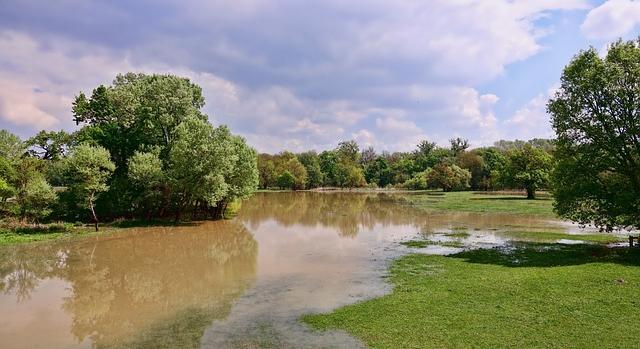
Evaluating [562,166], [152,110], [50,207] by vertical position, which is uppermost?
[152,110]

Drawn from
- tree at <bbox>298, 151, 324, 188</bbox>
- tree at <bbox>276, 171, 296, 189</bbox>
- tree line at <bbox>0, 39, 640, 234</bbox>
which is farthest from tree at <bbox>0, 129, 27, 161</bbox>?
tree at <bbox>298, 151, 324, 188</bbox>

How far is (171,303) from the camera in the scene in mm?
16297

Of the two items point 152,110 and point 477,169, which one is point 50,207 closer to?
point 152,110

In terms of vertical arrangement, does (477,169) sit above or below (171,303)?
above

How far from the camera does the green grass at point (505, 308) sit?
1123cm

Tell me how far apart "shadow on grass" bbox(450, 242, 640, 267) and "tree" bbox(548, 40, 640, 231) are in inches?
67.6

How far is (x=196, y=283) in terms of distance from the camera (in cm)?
1947

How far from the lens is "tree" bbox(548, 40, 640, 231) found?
22.2 metres

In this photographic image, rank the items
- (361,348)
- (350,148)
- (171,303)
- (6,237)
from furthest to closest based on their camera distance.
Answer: (350,148), (6,237), (171,303), (361,348)

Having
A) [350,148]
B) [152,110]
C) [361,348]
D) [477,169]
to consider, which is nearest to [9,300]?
[361,348]

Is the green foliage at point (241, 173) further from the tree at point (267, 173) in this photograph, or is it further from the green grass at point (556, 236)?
the tree at point (267, 173)

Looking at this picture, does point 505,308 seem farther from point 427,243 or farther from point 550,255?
point 427,243

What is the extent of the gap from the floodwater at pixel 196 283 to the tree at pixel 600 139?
6.95 m

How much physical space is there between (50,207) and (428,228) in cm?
3336
